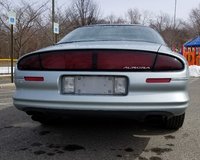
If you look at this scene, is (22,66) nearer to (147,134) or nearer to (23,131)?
(23,131)

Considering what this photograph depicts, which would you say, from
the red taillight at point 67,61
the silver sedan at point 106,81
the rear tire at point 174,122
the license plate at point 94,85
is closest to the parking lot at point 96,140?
the rear tire at point 174,122

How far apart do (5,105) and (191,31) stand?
248 ft

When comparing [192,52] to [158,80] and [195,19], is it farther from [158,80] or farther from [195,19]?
[195,19]

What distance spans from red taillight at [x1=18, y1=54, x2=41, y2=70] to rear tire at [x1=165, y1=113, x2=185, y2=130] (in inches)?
73.1

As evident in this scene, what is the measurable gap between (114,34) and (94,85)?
1.51 meters

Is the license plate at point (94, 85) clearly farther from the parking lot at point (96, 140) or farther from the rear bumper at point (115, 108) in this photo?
the parking lot at point (96, 140)

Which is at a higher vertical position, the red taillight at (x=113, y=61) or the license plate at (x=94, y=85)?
the red taillight at (x=113, y=61)

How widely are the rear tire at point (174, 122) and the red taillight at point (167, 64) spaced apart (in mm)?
1119

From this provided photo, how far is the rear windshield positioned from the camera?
478 cm

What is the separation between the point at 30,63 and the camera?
12.8ft

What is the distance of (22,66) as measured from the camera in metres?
3.96

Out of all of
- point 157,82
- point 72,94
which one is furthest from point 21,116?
point 157,82

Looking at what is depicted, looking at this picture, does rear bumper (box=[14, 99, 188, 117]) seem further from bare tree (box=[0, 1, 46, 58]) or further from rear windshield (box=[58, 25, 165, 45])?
bare tree (box=[0, 1, 46, 58])

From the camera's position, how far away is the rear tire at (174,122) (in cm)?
466
